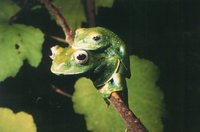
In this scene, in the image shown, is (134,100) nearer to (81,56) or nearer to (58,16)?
(81,56)

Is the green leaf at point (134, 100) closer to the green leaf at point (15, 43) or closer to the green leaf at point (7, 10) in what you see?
the green leaf at point (15, 43)

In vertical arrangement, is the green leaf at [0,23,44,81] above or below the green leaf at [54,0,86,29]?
below

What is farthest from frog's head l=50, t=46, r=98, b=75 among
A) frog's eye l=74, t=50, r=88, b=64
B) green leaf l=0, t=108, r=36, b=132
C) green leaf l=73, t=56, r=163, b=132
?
green leaf l=0, t=108, r=36, b=132

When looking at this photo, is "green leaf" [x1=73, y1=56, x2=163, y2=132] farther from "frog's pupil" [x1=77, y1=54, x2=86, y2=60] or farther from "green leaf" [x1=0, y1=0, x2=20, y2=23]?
"green leaf" [x1=0, y1=0, x2=20, y2=23]

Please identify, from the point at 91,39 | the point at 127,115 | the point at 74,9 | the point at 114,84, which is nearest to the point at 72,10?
the point at 74,9

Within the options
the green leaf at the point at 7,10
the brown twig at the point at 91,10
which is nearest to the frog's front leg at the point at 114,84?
the brown twig at the point at 91,10

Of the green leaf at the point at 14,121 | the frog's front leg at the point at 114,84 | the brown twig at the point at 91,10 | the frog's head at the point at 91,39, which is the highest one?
the brown twig at the point at 91,10

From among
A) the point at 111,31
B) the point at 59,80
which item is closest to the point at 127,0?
the point at 111,31
